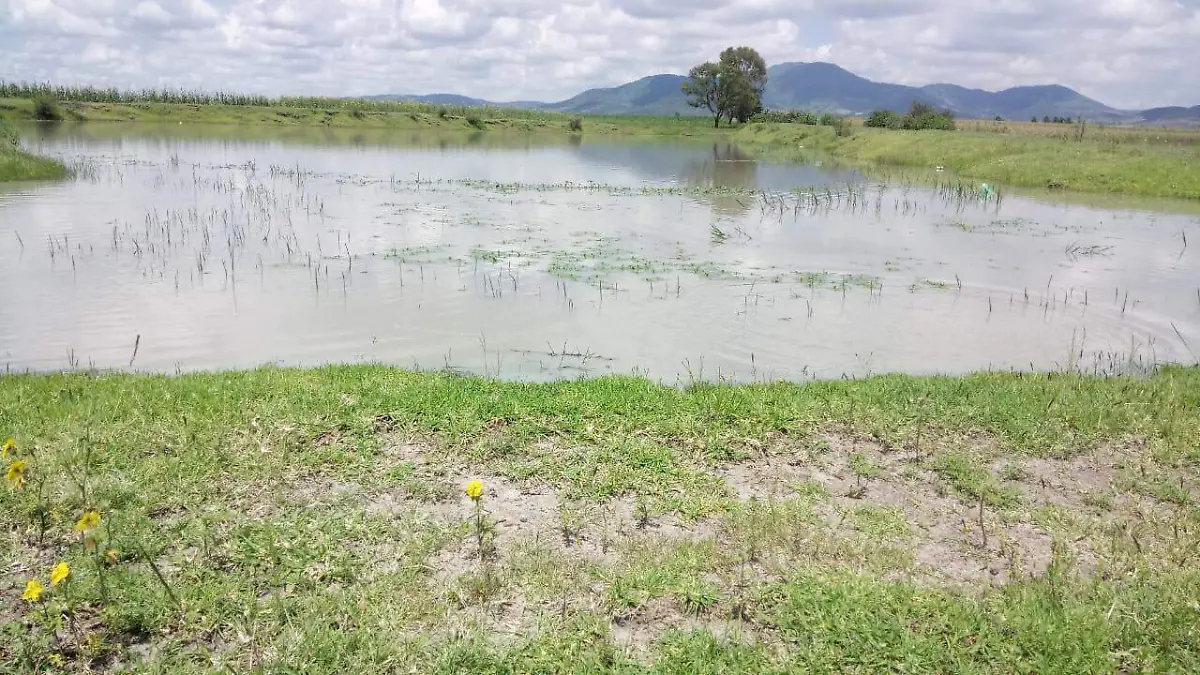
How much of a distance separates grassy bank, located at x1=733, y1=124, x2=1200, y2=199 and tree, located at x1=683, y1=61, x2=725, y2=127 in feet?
129

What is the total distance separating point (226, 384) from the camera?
7000 millimetres

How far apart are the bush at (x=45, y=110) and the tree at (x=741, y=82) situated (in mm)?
61868

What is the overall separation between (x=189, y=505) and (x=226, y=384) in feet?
7.26

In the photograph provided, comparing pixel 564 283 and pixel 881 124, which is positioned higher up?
pixel 881 124

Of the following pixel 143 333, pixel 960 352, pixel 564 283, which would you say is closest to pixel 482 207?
pixel 564 283

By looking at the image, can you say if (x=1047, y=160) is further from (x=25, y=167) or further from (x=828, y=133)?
(x=25, y=167)

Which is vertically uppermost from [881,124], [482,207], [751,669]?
[881,124]

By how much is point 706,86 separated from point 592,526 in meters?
87.9

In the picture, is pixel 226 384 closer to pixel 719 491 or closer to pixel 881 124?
pixel 719 491

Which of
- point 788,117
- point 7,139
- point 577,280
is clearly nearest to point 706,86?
point 788,117

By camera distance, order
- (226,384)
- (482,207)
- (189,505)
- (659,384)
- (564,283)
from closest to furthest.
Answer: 1. (189,505)
2. (226,384)
3. (659,384)
4. (564,283)
5. (482,207)

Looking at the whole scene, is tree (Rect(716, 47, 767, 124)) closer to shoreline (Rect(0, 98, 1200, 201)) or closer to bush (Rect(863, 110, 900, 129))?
shoreline (Rect(0, 98, 1200, 201))

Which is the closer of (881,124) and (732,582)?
(732,582)

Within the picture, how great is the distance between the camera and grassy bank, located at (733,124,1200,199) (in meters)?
28.6
